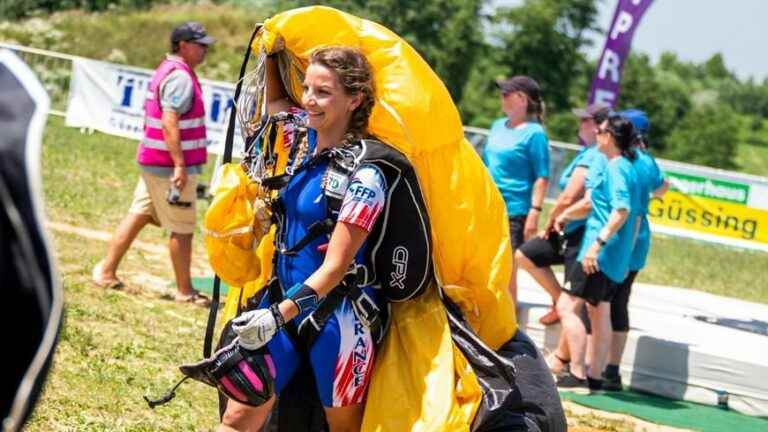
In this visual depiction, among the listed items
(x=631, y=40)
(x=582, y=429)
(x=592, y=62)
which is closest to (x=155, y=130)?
(x=582, y=429)

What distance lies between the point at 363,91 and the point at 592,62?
128 feet

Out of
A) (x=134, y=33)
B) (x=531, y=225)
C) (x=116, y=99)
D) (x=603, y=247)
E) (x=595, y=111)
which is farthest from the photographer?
(x=134, y=33)

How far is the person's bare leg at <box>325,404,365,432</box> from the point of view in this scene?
4.05 metres

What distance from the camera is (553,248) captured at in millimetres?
8055

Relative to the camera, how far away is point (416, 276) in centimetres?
403

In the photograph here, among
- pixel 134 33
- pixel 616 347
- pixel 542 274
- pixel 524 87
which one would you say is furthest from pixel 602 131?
pixel 134 33

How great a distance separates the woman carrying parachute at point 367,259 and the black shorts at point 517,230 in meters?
3.86

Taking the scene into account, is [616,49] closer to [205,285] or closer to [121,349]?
[205,285]

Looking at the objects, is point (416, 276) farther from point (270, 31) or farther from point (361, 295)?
point (270, 31)

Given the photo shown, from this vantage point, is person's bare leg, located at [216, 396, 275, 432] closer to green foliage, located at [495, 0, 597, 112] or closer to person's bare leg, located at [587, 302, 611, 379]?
person's bare leg, located at [587, 302, 611, 379]

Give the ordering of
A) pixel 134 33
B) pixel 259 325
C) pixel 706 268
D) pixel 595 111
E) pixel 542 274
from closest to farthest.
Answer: pixel 259 325 < pixel 595 111 < pixel 542 274 < pixel 706 268 < pixel 134 33

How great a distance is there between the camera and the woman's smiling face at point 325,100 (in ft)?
12.9

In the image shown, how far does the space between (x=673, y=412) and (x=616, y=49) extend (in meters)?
9.45

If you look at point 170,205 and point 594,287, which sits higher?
point 594,287
